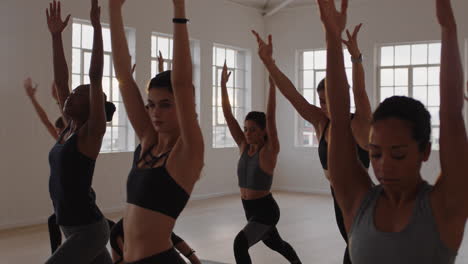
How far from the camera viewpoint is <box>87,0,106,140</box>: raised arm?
103 inches

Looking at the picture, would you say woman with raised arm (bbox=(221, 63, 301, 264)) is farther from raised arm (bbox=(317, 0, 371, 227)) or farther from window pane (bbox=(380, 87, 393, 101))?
window pane (bbox=(380, 87, 393, 101))

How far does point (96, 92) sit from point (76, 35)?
5.63 m

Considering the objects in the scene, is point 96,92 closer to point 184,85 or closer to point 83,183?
point 83,183

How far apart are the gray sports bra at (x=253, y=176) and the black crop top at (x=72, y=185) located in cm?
160

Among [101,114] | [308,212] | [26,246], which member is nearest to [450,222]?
[101,114]

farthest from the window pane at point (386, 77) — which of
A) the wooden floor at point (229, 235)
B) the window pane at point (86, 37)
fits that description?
the window pane at point (86, 37)

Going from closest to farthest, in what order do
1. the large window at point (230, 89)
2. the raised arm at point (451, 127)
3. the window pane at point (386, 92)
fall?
the raised arm at point (451, 127), the window pane at point (386, 92), the large window at point (230, 89)

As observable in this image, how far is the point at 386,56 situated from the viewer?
995 cm

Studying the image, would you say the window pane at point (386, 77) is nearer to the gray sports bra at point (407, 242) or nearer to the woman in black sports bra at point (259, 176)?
the woman in black sports bra at point (259, 176)

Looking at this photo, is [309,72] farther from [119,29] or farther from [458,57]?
[458,57]

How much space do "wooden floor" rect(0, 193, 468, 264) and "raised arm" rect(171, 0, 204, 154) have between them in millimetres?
3189

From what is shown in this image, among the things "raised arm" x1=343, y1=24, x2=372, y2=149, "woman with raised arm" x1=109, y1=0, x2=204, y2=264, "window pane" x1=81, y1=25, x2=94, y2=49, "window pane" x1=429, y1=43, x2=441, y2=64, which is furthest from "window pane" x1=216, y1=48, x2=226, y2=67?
"woman with raised arm" x1=109, y1=0, x2=204, y2=264

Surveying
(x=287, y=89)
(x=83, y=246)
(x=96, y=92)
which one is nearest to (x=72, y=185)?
(x=83, y=246)

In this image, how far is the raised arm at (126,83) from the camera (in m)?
2.25
